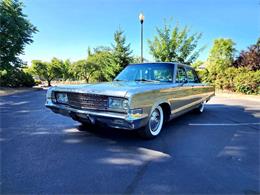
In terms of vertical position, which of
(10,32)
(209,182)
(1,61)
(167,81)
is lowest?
(209,182)

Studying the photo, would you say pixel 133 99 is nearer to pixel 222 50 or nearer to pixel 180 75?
pixel 180 75

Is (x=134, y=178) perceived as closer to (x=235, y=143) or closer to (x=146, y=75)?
(x=235, y=143)

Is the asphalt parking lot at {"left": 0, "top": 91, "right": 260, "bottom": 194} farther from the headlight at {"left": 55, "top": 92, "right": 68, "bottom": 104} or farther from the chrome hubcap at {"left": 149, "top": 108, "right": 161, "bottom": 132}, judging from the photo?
the headlight at {"left": 55, "top": 92, "right": 68, "bottom": 104}

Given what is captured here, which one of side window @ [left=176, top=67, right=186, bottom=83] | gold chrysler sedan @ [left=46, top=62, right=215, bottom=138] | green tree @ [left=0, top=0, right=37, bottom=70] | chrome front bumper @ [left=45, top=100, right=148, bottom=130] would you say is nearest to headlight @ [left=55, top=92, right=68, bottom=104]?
gold chrysler sedan @ [left=46, top=62, right=215, bottom=138]

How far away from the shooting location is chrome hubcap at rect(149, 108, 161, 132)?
4156mm

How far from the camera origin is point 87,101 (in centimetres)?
376

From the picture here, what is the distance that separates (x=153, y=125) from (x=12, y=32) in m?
17.6

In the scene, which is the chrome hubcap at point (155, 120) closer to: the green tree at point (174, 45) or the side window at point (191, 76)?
the side window at point (191, 76)

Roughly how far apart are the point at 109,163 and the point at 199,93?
4319 mm

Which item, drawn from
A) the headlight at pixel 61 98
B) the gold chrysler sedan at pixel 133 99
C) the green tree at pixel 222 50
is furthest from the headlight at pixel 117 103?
the green tree at pixel 222 50

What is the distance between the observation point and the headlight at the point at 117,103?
3.33 m

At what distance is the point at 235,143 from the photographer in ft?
13.3

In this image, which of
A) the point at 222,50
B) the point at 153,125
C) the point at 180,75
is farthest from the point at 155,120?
the point at 222,50

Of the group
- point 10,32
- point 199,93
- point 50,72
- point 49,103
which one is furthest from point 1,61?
point 50,72
